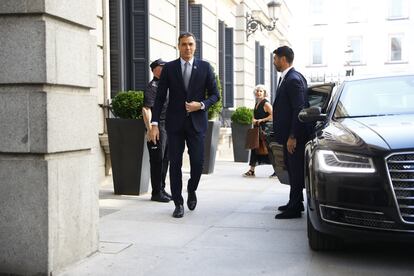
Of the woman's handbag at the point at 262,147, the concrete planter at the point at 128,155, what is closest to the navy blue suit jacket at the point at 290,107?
the concrete planter at the point at 128,155

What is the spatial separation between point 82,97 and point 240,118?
33.0 feet

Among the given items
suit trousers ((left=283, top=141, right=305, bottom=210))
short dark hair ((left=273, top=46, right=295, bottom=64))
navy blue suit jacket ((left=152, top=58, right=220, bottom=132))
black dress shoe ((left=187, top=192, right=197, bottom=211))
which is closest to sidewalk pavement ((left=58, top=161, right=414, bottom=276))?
black dress shoe ((left=187, top=192, right=197, bottom=211))

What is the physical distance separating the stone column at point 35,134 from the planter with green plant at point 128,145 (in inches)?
132

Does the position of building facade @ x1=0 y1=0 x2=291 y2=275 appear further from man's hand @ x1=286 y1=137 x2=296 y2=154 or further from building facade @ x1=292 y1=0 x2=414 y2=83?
building facade @ x1=292 y1=0 x2=414 y2=83

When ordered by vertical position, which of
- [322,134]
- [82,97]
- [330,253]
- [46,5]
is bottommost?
[330,253]

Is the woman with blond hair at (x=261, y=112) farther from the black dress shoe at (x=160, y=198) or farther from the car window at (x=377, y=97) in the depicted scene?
the car window at (x=377, y=97)

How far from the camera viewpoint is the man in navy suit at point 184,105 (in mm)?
6266

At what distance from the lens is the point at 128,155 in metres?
7.71

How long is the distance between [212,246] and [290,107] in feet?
6.44

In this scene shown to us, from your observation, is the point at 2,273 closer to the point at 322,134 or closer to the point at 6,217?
the point at 6,217

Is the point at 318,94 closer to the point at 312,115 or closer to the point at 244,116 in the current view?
the point at 312,115

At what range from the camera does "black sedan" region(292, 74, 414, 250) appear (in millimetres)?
4004

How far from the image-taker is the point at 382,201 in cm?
402

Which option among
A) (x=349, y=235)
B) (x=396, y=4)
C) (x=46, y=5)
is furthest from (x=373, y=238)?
(x=396, y=4)
